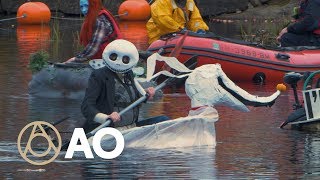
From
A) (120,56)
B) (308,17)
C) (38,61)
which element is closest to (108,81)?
(120,56)

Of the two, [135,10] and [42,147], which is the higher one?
[135,10]

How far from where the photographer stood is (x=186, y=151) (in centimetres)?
1258

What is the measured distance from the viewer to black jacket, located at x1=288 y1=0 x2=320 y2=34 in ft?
64.4

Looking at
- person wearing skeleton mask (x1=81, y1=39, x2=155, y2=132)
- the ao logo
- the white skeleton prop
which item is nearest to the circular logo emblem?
the ao logo

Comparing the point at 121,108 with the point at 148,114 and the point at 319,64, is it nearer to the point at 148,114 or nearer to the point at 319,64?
the point at 148,114

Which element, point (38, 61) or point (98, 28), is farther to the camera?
point (38, 61)

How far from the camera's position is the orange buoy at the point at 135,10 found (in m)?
35.1

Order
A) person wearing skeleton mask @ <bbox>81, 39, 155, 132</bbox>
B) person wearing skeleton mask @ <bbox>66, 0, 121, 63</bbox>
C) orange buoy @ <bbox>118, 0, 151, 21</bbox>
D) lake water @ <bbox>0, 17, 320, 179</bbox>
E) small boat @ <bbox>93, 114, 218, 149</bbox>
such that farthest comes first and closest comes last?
orange buoy @ <bbox>118, 0, 151, 21</bbox>, person wearing skeleton mask @ <bbox>66, 0, 121, 63</bbox>, small boat @ <bbox>93, 114, 218, 149</bbox>, person wearing skeleton mask @ <bbox>81, 39, 155, 132</bbox>, lake water @ <bbox>0, 17, 320, 179</bbox>

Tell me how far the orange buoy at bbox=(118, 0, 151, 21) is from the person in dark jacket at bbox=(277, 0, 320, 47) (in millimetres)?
14361

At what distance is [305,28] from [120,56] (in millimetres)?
8137

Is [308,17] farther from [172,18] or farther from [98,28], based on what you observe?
[98,28]

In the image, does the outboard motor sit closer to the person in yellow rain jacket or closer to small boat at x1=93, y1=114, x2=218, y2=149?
small boat at x1=93, y1=114, x2=218, y2=149

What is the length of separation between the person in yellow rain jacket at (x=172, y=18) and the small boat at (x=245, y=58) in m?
0.45

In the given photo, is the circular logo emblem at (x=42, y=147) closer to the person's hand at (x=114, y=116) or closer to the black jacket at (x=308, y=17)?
the person's hand at (x=114, y=116)
